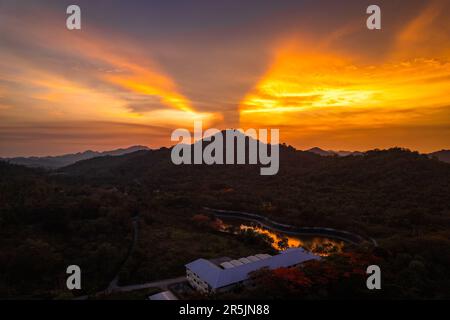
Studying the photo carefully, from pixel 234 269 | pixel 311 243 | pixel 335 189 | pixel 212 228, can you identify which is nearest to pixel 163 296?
pixel 234 269

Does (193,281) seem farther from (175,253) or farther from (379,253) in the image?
(379,253)

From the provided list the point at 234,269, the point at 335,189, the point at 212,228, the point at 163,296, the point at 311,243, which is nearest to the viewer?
the point at 163,296

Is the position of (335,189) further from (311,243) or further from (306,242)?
(311,243)

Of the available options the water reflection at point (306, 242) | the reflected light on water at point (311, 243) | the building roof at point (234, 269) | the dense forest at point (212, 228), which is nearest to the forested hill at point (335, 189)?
the dense forest at point (212, 228)

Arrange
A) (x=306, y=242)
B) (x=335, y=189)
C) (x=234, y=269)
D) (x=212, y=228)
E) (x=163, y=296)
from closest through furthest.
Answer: (x=163, y=296) → (x=234, y=269) → (x=306, y=242) → (x=212, y=228) → (x=335, y=189)

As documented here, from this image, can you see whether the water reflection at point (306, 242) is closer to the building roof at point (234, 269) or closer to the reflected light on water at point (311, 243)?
the reflected light on water at point (311, 243)
